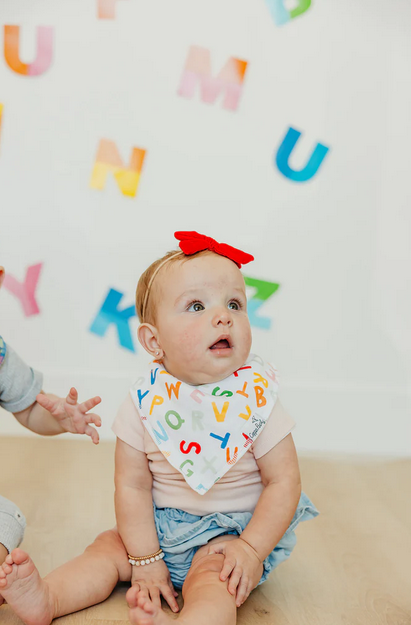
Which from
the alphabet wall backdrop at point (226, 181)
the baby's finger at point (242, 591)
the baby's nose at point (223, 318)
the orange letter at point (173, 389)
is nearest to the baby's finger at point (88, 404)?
the orange letter at point (173, 389)

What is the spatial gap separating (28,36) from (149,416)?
4.91 ft

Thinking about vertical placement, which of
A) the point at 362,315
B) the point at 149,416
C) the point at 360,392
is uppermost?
the point at 149,416

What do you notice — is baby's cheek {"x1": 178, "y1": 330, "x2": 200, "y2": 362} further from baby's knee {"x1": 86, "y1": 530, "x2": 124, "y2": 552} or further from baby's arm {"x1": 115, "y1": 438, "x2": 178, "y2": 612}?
baby's knee {"x1": 86, "y1": 530, "x2": 124, "y2": 552}

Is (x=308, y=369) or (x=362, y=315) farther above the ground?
(x=362, y=315)

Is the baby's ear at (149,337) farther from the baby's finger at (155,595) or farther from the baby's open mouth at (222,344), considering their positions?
the baby's finger at (155,595)

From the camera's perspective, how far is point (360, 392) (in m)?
2.04

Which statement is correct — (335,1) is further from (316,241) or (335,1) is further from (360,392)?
(360,392)

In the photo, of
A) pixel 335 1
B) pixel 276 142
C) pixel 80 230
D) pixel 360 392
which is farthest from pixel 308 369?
pixel 335 1

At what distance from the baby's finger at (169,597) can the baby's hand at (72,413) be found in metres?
0.23

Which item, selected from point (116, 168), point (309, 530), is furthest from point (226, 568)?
point (116, 168)

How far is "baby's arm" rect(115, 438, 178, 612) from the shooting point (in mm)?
879

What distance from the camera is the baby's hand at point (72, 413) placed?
0.98 meters

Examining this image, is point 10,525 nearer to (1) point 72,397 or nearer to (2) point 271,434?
(1) point 72,397

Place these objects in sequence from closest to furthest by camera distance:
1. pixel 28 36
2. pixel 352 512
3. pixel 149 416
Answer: pixel 149 416
pixel 352 512
pixel 28 36
